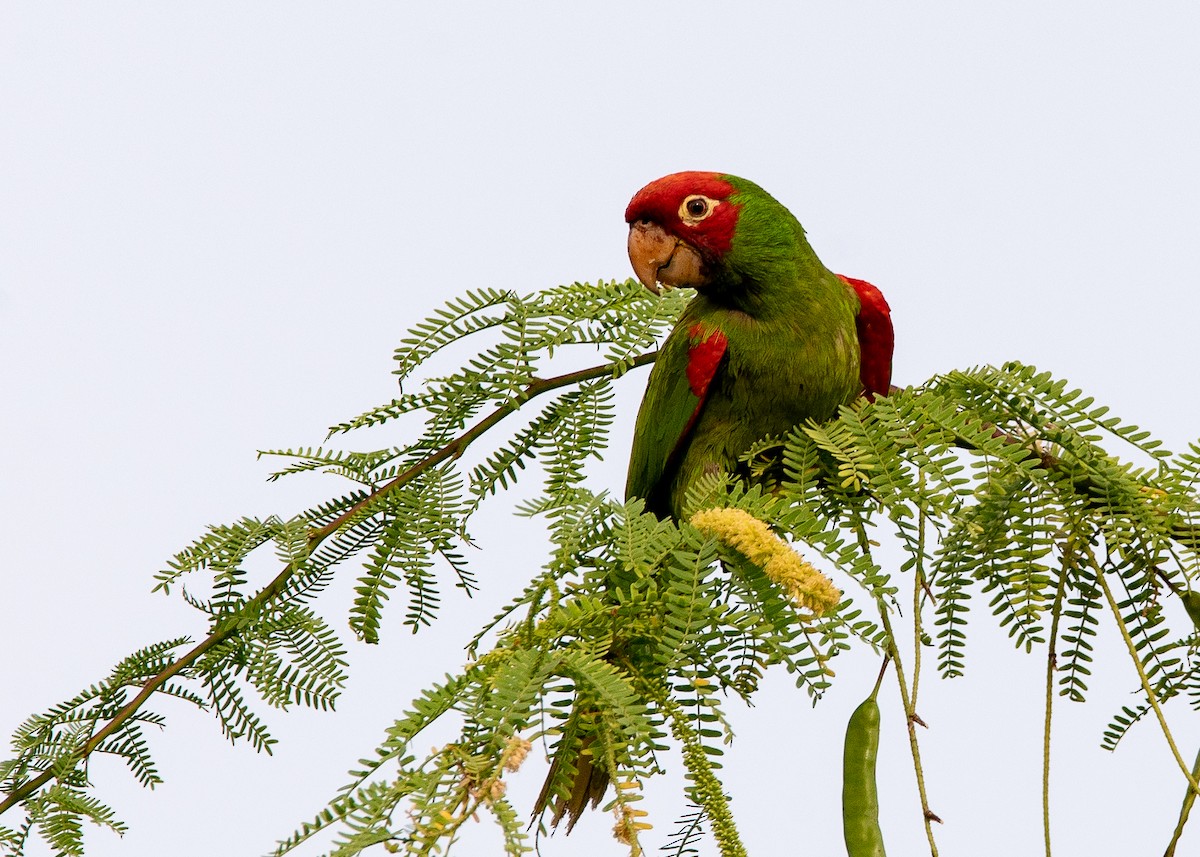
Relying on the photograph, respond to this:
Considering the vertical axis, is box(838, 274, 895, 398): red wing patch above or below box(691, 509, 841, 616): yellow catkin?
above

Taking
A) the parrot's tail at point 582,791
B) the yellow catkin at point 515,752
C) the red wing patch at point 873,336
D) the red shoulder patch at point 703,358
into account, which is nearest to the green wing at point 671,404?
the red shoulder patch at point 703,358

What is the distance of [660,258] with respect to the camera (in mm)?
1947

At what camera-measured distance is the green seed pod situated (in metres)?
1.17

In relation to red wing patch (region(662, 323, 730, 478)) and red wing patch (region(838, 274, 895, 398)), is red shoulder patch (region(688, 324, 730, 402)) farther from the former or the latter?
red wing patch (region(838, 274, 895, 398))

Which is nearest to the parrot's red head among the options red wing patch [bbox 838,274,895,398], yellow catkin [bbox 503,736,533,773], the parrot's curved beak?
the parrot's curved beak

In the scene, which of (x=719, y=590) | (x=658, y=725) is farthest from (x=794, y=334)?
(x=658, y=725)

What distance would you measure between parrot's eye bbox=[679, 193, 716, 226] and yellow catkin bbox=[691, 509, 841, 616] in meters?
0.81

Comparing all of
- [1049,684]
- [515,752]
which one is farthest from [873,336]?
[515,752]

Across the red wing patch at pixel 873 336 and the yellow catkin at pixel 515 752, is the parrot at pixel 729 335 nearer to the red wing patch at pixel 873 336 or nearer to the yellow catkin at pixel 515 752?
the red wing patch at pixel 873 336

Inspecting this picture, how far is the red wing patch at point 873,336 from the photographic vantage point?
2029 millimetres

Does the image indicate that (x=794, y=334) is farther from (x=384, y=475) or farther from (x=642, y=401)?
(x=384, y=475)

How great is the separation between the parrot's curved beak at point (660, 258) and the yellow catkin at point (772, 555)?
812mm

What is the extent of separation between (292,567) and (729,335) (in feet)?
2.51

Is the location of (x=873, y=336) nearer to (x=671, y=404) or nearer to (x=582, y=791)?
(x=671, y=404)
